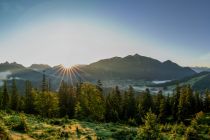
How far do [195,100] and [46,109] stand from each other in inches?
2425

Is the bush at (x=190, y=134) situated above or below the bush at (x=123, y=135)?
below

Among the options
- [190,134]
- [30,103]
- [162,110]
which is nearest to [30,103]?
[30,103]

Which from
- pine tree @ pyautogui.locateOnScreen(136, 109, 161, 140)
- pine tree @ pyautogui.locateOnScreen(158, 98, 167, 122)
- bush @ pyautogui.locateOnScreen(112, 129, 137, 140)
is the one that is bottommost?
pine tree @ pyautogui.locateOnScreen(158, 98, 167, 122)

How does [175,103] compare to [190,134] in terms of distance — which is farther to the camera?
[175,103]

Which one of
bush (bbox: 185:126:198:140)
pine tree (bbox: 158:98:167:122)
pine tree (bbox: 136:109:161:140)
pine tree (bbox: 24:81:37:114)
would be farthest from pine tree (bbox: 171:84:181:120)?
pine tree (bbox: 136:109:161:140)

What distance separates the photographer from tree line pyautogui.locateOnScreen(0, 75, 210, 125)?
328 feet

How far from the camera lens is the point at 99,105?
9950 centimetres

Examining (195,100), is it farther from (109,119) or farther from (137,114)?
(109,119)

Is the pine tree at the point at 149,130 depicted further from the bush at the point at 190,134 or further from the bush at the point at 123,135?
the bush at the point at 190,134

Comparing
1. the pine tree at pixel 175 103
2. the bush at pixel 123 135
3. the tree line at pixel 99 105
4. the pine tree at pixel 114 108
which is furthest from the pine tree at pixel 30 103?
the bush at pixel 123 135

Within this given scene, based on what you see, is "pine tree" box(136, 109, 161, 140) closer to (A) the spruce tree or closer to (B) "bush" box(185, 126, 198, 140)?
(B) "bush" box(185, 126, 198, 140)

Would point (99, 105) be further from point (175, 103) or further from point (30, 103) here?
point (175, 103)

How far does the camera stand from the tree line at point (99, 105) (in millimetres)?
99875

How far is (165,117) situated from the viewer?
11262 centimetres
